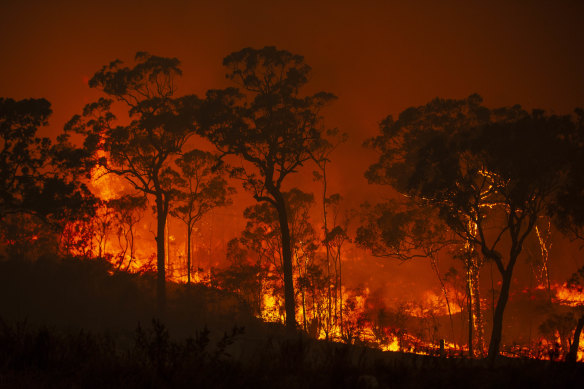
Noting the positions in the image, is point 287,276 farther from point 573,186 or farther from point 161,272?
point 573,186

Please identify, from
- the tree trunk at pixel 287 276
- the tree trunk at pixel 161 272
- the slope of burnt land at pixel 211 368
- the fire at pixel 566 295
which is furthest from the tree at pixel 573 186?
the fire at pixel 566 295

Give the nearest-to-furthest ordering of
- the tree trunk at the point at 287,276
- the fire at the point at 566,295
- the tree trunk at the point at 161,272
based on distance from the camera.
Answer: the tree trunk at the point at 287,276 < the tree trunk at the point at 161,272 < the fire at the point at 566,295

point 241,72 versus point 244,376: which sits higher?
point 241,72

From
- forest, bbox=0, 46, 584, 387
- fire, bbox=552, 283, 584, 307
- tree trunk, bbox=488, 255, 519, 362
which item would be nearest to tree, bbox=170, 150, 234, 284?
forest, bbox=0, 46, 584, 387

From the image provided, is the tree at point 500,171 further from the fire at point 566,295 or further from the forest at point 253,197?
the fire at point 566,295

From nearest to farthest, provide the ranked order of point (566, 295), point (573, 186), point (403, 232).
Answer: point (573, 186)
point (403, 232)
point (566, 295)

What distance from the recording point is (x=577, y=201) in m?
15.5

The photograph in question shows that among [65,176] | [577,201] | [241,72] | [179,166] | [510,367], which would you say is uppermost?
[241,72]

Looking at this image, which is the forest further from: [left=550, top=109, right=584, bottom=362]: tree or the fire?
the fire

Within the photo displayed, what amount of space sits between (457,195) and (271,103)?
9.36 metres

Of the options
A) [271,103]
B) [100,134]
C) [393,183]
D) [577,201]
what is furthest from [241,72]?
[577,201]

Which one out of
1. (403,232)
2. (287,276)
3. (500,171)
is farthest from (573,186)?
(287,276)

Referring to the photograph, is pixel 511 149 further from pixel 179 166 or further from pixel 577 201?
pixel 179 166

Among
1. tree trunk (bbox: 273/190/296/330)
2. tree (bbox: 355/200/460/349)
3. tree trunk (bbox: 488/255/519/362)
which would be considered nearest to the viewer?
tree trunk (bbox: 488/255/519/362)
